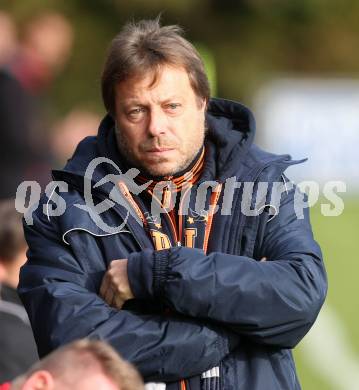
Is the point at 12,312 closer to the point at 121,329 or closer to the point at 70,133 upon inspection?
the point at 121,329

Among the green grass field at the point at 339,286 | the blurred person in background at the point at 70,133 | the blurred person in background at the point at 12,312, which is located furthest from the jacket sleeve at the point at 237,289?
the blurred person in background at the point at 70,133

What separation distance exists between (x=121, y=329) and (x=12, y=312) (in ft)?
5.96

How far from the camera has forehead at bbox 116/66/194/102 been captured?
4.78 m

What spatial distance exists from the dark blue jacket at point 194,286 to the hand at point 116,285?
35 millimetres

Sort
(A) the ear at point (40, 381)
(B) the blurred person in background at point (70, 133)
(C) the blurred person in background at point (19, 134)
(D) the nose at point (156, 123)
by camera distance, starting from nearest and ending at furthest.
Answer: (A) the ear at point (40, 381)
(D) the nose at point (156, 123)
(C) the blurred person in background at point (19, 134)
(B) the blurred person in background at point (70, 133)

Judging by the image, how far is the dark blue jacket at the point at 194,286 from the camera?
4457 mm

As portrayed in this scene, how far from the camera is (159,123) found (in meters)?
4.77

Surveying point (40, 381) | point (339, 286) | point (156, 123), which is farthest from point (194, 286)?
point (339, 286)

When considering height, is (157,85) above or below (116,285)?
above

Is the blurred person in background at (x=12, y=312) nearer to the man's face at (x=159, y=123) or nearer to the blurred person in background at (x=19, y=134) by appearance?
the man's face at (x=159, y=123)

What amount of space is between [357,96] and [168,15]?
242 inches

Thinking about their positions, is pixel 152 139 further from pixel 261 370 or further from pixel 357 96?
pixel 357 96

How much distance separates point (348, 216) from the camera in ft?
36.2

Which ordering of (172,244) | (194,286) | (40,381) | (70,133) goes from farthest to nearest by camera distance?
1. (70,133)
2. (172,244)
3. (194,286)
4. (40,381)
